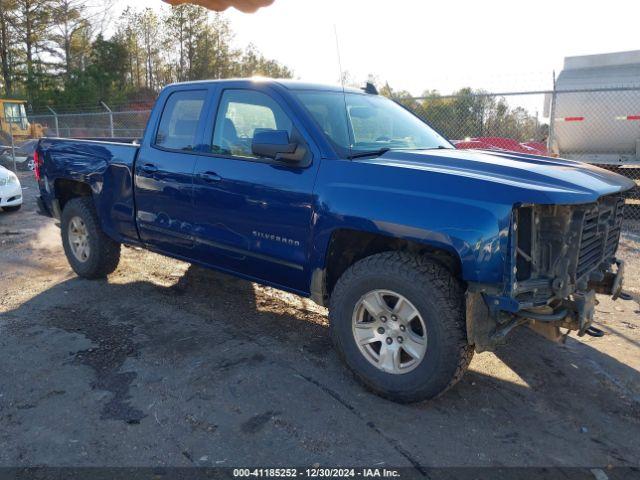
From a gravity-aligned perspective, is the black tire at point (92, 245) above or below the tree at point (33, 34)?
below

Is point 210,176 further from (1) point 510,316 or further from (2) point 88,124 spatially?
(2) point 88,124

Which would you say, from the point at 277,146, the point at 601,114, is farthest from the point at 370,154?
the point at 601,114

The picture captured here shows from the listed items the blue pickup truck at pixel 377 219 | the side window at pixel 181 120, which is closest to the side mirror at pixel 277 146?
the blue pickup truck at pixel 377 219

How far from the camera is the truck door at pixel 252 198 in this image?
11.8 feet

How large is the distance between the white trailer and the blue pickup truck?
22.3ft

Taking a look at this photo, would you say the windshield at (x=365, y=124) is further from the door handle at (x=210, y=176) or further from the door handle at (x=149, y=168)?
the door handle at (x=149, y=168)

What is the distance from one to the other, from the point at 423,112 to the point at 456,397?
8477 mm

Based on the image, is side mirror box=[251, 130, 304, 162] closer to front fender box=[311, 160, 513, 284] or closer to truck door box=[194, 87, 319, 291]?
truck door box=[194, 87, 319, 291]

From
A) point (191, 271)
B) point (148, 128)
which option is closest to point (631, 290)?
point (191, 271)

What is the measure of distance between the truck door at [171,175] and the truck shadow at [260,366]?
0.72 meters

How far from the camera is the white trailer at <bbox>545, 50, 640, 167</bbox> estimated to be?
9750mm

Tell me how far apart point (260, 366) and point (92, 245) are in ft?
8.86

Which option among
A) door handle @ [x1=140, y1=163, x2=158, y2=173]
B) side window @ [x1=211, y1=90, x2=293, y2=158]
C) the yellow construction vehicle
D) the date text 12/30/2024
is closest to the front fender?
side window @ [x1=211, y1=90, x2=293, y2=158]

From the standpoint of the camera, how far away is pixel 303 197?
138 inches
